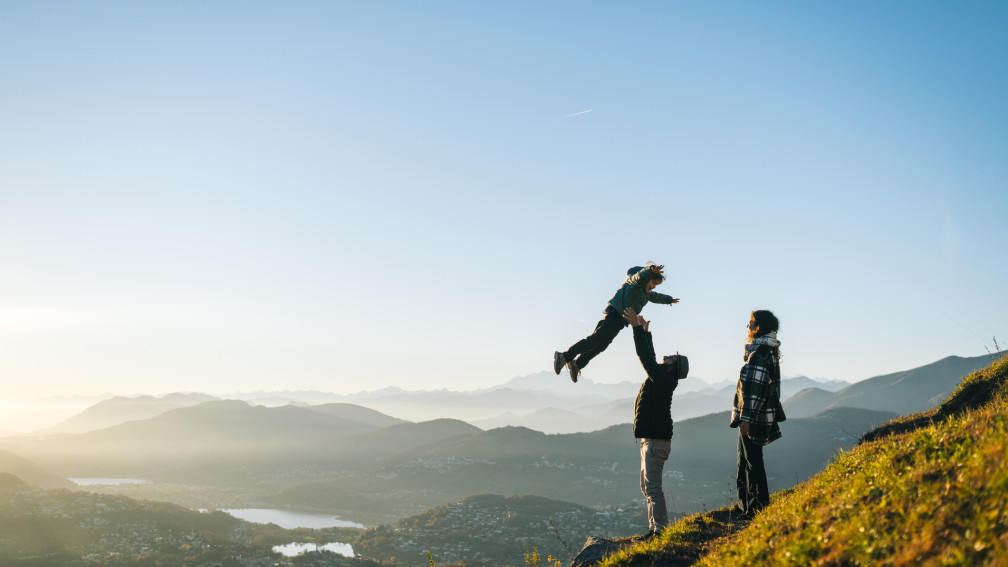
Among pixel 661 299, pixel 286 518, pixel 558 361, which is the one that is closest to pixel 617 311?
pixel 661 299

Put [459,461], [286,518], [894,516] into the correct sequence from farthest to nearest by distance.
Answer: [459,461] < [286,518] < [894,516]

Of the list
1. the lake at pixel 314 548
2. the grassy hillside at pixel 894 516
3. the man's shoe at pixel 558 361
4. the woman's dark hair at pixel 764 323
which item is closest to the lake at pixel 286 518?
the lake at pixel 314 548

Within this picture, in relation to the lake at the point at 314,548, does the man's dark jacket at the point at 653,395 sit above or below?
above

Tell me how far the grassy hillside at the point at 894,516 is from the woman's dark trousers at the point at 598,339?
3.19 metres

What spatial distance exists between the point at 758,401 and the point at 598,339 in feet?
9.10

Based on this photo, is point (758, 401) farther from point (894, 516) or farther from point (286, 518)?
point (286, 518)

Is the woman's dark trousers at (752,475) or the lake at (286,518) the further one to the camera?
the lake at (286,518)

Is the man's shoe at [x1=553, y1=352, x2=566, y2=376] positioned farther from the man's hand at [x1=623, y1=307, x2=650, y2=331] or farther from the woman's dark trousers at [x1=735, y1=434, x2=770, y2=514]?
the woman's dark trousers at [x1=735, y1=434, x2=770, y2=514]

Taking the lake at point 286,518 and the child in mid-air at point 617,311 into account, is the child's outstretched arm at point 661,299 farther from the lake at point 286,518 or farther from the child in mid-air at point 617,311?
the lake at point 286,518

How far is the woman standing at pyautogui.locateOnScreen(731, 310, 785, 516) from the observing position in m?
8.15

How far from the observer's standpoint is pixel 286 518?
258ft

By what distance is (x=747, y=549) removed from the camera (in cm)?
577

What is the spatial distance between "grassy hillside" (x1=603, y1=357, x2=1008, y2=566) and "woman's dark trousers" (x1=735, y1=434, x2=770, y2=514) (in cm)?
72

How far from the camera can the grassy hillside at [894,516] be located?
3896 mm
